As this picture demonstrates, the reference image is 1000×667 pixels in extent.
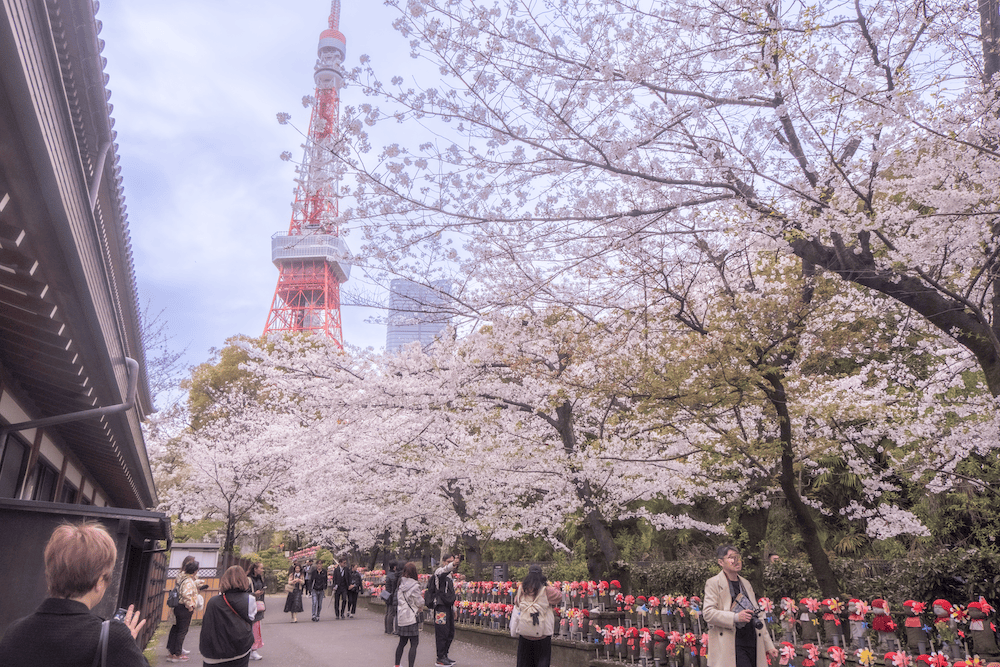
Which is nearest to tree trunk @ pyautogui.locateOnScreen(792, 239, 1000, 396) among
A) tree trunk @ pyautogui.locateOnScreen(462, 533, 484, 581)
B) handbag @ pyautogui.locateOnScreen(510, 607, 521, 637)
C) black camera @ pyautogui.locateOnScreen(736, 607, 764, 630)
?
black camera @ pyautogui.locateOnScreen(736, 607, 764, 630)

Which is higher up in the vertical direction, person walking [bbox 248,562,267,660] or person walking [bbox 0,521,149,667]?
person walking [bbox 0,521,149,667]

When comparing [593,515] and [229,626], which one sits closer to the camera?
[229,626]

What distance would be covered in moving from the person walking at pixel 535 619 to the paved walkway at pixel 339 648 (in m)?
3.82

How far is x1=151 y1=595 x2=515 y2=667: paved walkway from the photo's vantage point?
1005cm

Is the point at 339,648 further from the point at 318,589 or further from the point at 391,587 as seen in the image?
the point at 318,589

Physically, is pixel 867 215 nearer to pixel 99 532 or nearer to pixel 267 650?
pixel 99 532

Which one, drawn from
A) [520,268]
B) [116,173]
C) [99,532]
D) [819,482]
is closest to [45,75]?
[99,532]

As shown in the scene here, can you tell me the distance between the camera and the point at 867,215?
5.98 meters

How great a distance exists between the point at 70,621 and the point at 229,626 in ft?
12.6

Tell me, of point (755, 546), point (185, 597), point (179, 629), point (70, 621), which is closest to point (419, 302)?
point (185, 597)

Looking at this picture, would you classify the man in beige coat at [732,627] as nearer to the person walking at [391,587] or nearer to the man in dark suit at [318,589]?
the person walking at [391,587]

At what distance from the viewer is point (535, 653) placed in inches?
253

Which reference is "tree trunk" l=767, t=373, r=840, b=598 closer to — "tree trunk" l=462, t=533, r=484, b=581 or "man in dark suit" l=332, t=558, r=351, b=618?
"tree trunk" l=462, t=533, r=484, b=581

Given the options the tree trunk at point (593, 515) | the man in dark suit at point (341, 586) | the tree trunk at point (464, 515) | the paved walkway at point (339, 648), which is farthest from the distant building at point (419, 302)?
the man in dark suit at point (341, 586)
